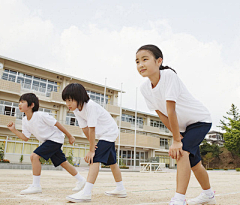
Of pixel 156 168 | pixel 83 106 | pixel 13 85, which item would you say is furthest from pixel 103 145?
pixel 13 85

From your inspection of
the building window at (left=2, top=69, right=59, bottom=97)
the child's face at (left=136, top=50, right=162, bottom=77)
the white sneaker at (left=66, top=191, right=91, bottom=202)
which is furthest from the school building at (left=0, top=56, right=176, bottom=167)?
the child's face at (left=136, top=50, right=162, bottom=77)

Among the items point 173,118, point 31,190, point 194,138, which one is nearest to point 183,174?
point 194,138

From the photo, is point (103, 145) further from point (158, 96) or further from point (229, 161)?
point (229, 161)

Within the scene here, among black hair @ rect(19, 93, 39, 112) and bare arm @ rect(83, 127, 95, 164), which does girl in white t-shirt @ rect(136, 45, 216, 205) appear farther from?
black hair @ rect(19, 93, 39, 112)

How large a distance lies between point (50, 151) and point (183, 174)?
2.01 m

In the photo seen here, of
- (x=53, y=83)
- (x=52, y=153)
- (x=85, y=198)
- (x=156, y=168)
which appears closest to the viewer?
(x=85, y=198)

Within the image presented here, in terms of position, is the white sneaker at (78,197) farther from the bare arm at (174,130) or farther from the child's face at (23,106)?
the child's face at (23,106)

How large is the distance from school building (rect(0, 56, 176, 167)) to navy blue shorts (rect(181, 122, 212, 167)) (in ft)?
65.8

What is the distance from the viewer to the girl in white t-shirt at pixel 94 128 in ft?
8.43

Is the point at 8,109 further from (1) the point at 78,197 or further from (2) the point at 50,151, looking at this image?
(1) the point at 78,197

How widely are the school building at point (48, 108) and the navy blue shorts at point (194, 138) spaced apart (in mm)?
20042

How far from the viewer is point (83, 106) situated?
9.03 ft

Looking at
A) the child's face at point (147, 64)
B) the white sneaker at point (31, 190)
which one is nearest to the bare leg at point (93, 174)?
the white sneaker at point (31, 190)

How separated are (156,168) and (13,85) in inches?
567
